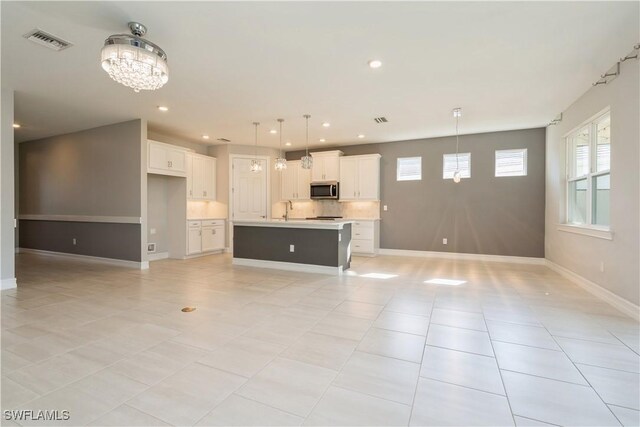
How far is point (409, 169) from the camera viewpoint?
23.7 ft

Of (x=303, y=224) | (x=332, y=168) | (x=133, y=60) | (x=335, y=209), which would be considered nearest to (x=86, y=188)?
(x=303, y=224)

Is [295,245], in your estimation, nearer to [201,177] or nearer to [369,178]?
[369,178]

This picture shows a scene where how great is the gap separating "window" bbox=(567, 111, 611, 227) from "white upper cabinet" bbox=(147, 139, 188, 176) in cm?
740

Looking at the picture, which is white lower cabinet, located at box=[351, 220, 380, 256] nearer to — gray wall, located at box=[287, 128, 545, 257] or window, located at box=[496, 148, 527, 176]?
gray wall, located at box=[287, 128, 545, 257]

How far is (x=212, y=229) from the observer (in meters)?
7.36

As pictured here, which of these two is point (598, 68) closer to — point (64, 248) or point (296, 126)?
point (296, 126)

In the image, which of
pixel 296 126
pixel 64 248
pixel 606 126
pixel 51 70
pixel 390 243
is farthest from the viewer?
pixel 390 243

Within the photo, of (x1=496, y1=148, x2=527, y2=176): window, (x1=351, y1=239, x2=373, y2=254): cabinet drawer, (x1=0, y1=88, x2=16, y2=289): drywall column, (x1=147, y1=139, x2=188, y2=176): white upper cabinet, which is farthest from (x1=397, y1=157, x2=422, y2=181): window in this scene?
(x1=0, y1=88, x2=16, y2=289): drywall column

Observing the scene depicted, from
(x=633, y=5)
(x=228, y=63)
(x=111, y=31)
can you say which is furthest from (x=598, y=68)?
(x=111, y=31)

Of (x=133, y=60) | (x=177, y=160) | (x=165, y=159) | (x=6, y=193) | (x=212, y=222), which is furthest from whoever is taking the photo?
(x=212, y=222)

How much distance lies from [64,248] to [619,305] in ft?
32.6

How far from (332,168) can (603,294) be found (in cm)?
555

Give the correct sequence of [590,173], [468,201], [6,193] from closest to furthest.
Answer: [6,193], [590,173], [468,201]

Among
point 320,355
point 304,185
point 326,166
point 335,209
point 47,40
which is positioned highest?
point 47,40
